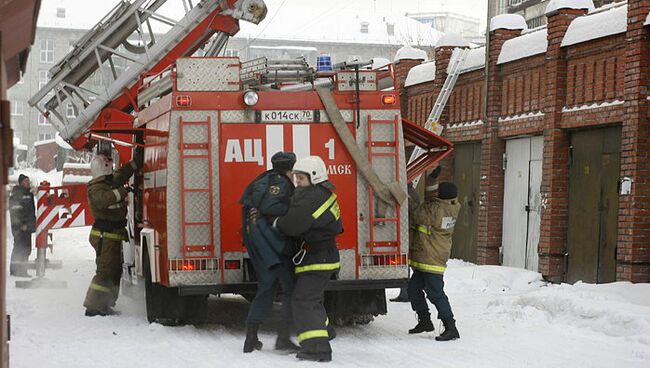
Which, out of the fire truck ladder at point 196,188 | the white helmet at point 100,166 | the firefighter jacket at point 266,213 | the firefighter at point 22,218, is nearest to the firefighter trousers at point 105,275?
the white helmet at point 100,166

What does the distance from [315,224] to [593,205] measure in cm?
728

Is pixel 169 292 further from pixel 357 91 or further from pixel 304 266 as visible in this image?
pixel 357 91

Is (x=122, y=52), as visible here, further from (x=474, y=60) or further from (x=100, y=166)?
(x=474, y=60)

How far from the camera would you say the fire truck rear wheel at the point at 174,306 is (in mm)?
10945

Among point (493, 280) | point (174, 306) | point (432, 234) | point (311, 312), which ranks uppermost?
point (432, 234)

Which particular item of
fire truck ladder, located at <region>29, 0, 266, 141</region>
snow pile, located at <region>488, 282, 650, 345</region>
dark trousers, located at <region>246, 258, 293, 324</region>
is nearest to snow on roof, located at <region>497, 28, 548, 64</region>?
fire truck ladder, located at <region>29, 0, 266, 141</region>

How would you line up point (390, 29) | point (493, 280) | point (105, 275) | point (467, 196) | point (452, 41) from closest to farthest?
point (105, 275) < point (493, 280) < point (467, 196) < point (452, 41) < point (390, 29)

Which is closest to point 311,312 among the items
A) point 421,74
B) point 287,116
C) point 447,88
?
point 287,116

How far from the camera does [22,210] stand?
1847 centimetres

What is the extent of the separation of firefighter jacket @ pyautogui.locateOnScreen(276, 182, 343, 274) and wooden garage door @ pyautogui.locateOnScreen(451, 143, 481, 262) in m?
10.5

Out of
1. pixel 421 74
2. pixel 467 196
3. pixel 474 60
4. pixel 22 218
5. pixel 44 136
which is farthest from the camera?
pixel 44 136

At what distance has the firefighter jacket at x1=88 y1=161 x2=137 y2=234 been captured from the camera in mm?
12387

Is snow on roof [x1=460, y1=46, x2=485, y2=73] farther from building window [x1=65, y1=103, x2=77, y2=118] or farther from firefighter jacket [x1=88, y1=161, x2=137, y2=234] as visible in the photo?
firefighter jacket [x1=88, y1=161, x2=137, y2=234]

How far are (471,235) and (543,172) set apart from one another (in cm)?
361
